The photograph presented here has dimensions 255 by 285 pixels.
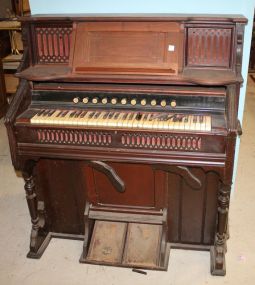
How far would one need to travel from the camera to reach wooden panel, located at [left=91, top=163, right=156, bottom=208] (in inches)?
93.9

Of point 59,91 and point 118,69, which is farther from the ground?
point 118,69

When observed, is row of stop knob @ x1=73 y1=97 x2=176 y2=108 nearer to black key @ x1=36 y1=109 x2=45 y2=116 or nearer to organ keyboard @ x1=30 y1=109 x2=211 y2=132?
organ keyboard @ x1=30 y1=109 x2=211 y2=132

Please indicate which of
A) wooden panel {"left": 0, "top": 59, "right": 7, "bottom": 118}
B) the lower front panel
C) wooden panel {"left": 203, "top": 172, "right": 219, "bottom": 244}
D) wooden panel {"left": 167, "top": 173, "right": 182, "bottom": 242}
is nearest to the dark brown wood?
wooden panel {"left": 0, "top": 59, "right": 7, "bottom": 118}

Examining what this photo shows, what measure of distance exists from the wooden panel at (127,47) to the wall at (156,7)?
1.01 ft

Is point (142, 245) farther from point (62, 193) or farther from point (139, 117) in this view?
point (139, 117)

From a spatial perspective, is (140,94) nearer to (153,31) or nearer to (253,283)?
(153,31)

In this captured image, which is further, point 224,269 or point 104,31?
point 224,269

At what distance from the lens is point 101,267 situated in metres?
2.48

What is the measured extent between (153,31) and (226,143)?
74cm

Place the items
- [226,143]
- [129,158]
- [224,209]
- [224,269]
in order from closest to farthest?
[226,143]
[129,158]
[224,209]
[224,269]

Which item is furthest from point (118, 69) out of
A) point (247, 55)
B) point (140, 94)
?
point (247, 55)

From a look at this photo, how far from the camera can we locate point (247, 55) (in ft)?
7.92

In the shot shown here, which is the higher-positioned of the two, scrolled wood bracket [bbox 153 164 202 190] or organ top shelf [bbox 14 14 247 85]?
organ top shelf [bbox 14 14 247 85]

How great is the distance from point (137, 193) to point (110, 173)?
28cm
